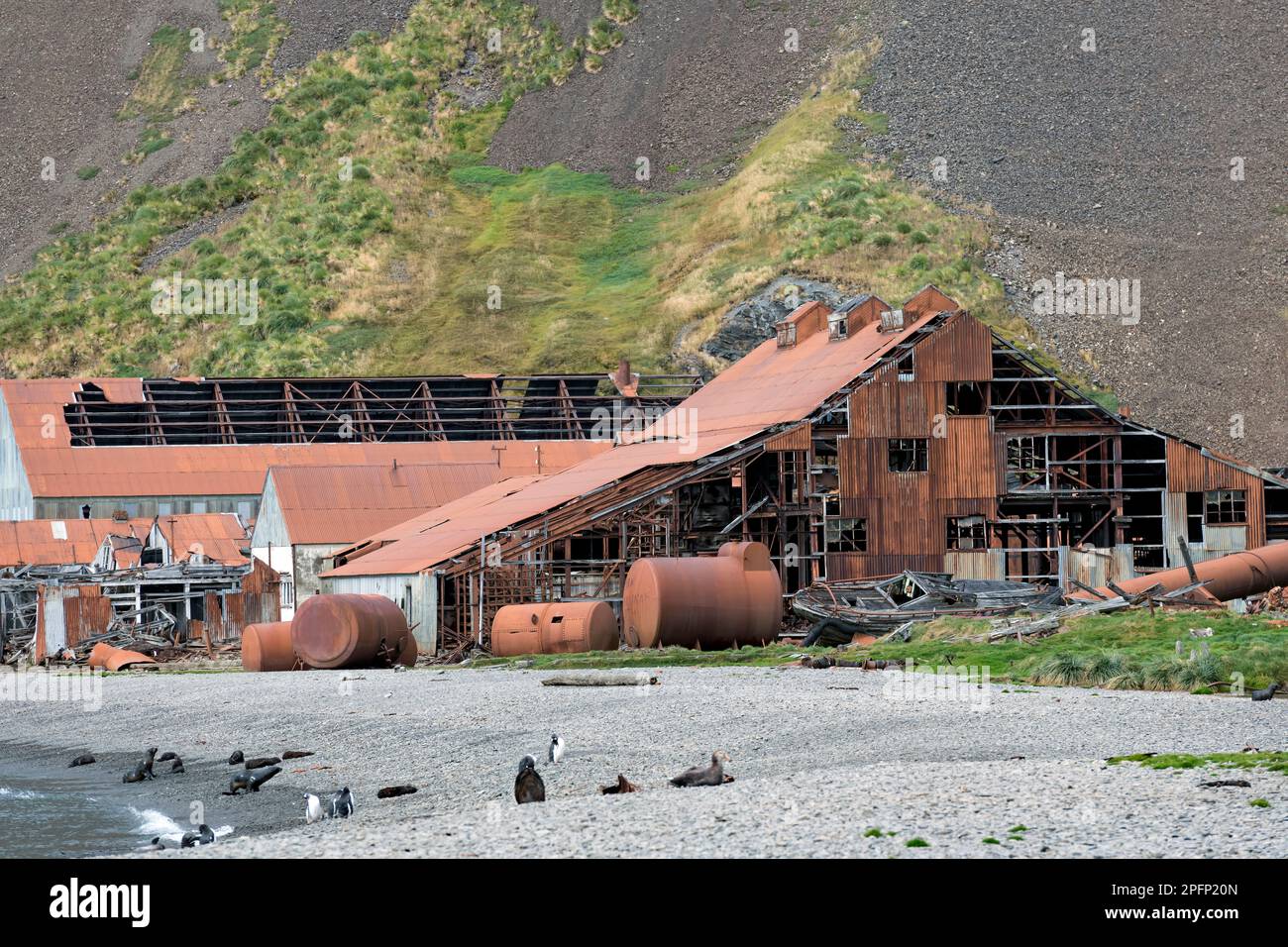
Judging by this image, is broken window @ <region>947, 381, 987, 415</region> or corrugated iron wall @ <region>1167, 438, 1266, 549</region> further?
corrugated iron wall @ <region>1167, 438, 1266, 549</region>

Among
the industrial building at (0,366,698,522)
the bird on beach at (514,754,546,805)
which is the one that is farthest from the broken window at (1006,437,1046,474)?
the bird on beach at (514,754,546,805)

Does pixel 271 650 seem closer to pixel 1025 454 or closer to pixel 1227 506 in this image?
pixel 1025 454

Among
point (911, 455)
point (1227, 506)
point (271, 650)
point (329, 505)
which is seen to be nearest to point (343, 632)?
point (271, 650)

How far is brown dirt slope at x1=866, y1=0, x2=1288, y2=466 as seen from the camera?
8631 cm

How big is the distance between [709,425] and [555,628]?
14.9 metres

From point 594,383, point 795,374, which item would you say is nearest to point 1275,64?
point 594,383

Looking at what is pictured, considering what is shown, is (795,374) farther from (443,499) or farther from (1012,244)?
(1012,244)

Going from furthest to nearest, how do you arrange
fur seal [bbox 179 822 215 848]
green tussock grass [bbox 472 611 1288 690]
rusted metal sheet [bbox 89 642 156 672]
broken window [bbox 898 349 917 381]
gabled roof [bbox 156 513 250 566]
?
1. gabled roof [bbox 156 513 250 566]
2. broken window [bbox 898 349 917 381]
3. rusted metal sheet [bbox 89 642 156 672]
4. green tussock grass [bbox 472 611 1288 690]
5. fur seal [bbox 179 822 215 848]

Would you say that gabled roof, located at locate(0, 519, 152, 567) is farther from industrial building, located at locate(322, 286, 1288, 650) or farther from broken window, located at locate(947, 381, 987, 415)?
broken window, located at locate(947, 381, 987, 415)

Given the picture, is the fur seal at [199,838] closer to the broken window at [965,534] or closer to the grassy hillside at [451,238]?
the broken window at [965,534]

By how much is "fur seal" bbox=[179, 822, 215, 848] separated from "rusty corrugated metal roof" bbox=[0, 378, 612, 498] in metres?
53.2

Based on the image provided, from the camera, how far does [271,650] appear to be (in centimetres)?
4266
